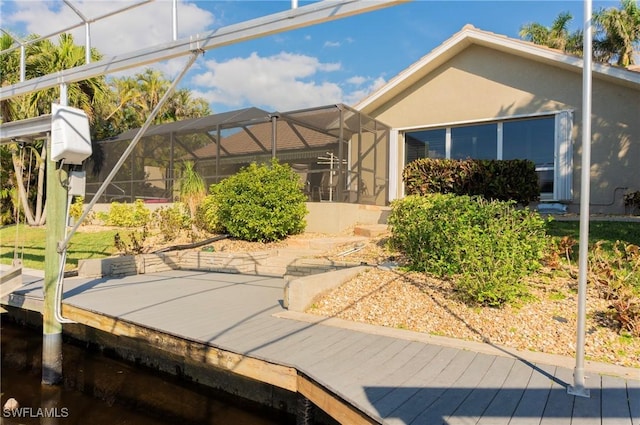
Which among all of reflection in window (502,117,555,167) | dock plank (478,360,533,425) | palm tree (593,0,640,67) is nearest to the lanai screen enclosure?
reflection in window (502,117,555,167)

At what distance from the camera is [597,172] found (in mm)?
9867

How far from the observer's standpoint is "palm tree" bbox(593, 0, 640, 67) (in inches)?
722

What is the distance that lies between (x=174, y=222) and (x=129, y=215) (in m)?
3.27

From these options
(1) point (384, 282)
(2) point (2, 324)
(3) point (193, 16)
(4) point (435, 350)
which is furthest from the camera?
(2) point (2, 324)

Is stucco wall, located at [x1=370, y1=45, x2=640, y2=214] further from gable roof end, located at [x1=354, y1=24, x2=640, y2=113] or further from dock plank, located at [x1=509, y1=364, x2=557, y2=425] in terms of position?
dock plank, located at [x1=509, y1=364, x2=557, y2=425]

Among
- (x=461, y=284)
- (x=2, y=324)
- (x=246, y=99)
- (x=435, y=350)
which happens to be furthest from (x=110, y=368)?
(x=246, y=99)

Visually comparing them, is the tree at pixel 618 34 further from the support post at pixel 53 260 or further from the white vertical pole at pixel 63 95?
the support post at pixel 53 260

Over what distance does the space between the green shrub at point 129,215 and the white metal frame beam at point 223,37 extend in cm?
797

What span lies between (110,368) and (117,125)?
20.2 m

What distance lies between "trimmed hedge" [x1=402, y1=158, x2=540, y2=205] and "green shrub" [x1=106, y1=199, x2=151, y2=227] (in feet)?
28.8

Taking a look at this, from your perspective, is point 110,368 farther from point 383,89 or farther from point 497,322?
point 383,89

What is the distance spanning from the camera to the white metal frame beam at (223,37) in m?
3.24

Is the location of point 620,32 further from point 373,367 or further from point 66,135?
point 66,135

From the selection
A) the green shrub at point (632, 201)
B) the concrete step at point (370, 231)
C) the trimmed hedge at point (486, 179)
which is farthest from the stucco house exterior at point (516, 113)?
the concrete step at point (370, 231)
